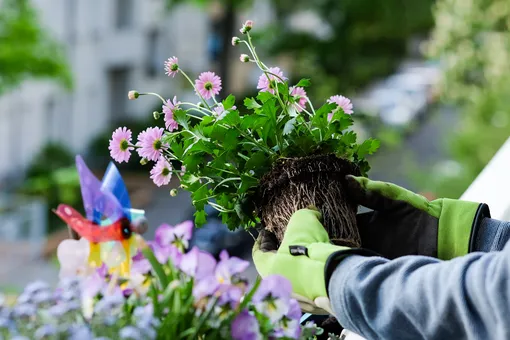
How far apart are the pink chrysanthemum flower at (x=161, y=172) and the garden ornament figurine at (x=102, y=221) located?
0.52 feet

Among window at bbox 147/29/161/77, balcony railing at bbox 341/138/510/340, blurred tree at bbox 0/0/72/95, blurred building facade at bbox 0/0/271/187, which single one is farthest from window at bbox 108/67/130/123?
balcony railing at bbox 341/138/510/340

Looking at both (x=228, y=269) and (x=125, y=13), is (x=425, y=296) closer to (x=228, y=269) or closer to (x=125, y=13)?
(x=228, y=269)

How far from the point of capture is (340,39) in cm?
1105

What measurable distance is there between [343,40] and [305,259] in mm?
10464

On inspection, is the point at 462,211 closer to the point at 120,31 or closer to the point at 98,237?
the point at 98,237

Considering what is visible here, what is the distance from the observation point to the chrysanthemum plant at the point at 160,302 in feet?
2.10

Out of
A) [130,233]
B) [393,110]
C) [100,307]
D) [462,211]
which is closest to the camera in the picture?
[100,307]

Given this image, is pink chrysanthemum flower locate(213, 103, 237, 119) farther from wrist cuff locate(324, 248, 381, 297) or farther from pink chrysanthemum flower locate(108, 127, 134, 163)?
wrist cuff locate(324, 248, 381, 297)

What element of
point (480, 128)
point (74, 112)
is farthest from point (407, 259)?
point (74, 112)

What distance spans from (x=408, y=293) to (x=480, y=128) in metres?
5.61

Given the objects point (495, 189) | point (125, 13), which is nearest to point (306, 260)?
point (495, 189)

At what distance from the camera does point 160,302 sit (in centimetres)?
70

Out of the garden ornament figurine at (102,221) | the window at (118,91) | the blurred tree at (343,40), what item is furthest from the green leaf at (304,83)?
Answer: the window at (118,91)

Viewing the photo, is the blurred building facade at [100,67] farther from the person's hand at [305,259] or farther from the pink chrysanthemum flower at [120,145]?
the person's hand at [305,259]
